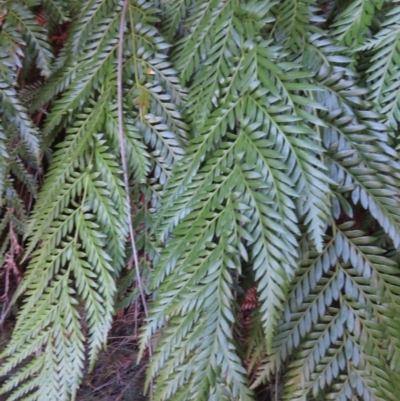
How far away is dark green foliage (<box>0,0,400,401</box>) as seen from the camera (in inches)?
27.2

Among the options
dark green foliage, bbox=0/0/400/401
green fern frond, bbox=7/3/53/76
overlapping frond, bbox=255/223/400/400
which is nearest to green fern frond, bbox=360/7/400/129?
dark green foliage, bbox=0/0/400/401

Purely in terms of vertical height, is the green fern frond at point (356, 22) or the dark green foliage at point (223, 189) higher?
the green fern frond at point (356, 22)

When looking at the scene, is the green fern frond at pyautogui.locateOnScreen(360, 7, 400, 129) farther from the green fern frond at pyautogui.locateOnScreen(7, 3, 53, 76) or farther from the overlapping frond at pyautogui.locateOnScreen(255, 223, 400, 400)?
the green fern frond at pyautogui.locateOnScreen(7, 3, 53, 76)

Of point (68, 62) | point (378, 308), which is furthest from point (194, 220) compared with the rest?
point (68, 62)

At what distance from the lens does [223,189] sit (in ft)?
2.38

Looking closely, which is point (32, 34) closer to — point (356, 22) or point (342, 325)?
point (356, 22)

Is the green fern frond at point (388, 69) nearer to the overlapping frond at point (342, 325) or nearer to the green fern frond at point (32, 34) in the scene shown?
A: the overlapping frond at point (342, 325)

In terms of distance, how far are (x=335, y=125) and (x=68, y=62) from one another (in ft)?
1.88

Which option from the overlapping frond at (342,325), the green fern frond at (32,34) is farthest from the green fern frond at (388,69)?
the green fern frond at (32,34)

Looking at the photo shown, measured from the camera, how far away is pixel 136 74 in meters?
0.87

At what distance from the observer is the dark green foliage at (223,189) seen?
27.2 inches

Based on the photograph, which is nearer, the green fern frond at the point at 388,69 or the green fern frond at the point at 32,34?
the green fern frond at the point at 388,69

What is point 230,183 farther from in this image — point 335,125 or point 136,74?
point 136,74

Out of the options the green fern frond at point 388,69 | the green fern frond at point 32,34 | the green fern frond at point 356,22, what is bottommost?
the green fern frond at point 388,69
